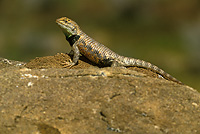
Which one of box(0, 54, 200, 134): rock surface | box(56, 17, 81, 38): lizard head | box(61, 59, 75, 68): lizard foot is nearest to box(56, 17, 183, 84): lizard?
box(56, 17, 81, 38): lizard head

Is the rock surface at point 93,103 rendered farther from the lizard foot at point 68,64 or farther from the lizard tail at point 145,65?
the lizard tail at point 145,65

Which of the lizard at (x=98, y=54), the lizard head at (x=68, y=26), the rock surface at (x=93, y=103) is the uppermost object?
the lizard head at (x=68, y=26)

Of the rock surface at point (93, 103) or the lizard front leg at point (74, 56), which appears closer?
the rock surface at point (93, 103)

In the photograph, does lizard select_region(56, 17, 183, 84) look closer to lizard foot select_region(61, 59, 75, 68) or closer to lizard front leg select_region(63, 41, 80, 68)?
lizard front leg select_region(63, 41, 80, 68)

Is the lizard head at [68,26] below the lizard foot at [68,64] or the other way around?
the other way around

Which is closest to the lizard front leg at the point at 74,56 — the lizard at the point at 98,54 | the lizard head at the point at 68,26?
the lizard at the point at 98,54

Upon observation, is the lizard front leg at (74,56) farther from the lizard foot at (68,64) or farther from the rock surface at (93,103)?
the rock surface at (93,103)

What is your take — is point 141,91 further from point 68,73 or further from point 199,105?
point 68,73

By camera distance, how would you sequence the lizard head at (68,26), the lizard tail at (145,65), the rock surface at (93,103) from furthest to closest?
the lizard head at (68,26) < the lizard tail at (145,65) < the rock surface at (93,103)

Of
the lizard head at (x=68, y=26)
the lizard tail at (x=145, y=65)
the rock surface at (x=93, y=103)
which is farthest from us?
the lizard head at (x=68, y=26)

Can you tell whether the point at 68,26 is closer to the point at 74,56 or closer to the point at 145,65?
the point at 74,56
